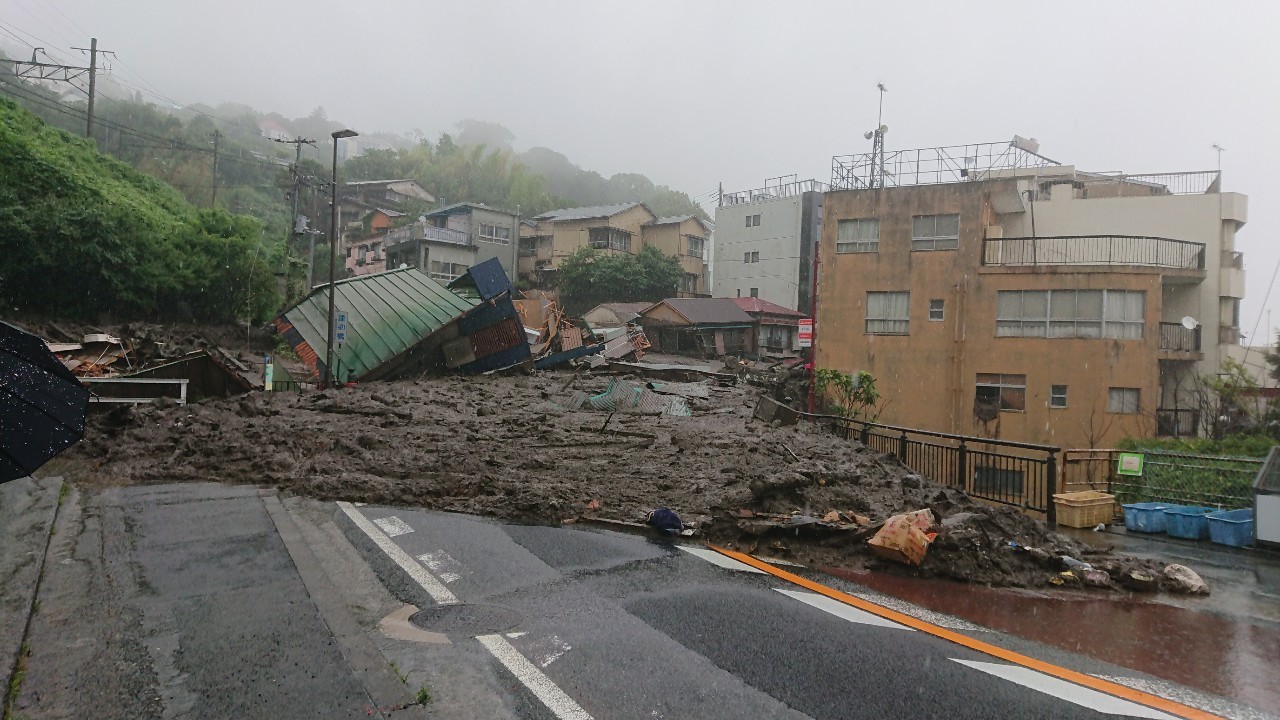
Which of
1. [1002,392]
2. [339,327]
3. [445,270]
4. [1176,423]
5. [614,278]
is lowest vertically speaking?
[1176,423]

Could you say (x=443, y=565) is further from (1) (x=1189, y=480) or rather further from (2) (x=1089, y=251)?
(2) (x=1089, y=251)

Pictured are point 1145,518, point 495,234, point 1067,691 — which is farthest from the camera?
point 495,234

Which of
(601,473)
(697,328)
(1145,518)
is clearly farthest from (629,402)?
(697,328)

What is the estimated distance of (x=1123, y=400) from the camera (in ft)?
73.2

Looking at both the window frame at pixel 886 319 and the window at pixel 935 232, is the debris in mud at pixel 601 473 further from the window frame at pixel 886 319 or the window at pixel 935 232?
the window at pixel 935 232

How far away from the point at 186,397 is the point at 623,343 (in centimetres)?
2038

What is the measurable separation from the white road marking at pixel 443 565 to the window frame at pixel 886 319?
21.9 metres

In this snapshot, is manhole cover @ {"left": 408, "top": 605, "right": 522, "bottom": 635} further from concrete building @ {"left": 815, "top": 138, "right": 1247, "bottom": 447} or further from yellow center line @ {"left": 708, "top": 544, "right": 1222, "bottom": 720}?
concrete building @ {"left": 815, "top": 138, "right": 1247, "bottom": 447}

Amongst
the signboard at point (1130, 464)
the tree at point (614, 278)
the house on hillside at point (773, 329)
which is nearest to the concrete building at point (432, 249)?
the tree at point (614, 278)

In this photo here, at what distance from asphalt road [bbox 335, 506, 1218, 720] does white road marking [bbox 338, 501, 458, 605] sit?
2cm

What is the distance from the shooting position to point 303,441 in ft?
35.7

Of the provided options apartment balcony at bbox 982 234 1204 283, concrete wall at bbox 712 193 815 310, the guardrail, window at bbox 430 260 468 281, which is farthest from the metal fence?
window at bbox 430 260 468 281

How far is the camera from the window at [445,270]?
1902 inches

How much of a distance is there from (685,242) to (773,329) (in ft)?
47.7
